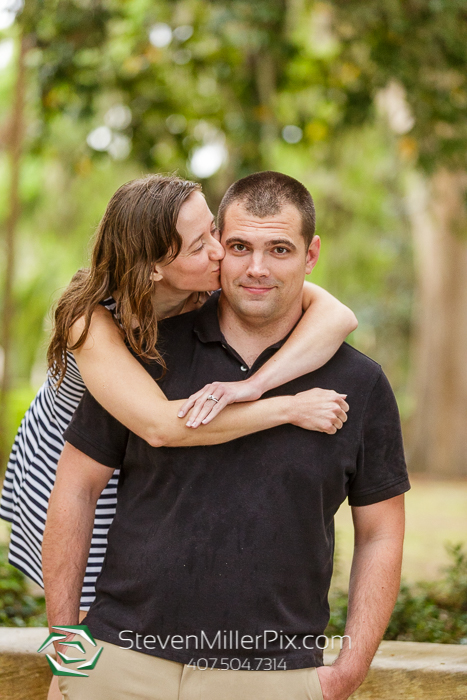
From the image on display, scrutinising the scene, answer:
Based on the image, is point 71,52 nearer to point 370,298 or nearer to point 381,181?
point 381,181

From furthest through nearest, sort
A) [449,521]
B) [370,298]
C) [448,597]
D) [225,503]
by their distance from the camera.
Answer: [370,298] < [449,521] < [448,597] < [225,503]

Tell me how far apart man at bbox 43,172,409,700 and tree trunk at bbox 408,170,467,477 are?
9564 millimetres

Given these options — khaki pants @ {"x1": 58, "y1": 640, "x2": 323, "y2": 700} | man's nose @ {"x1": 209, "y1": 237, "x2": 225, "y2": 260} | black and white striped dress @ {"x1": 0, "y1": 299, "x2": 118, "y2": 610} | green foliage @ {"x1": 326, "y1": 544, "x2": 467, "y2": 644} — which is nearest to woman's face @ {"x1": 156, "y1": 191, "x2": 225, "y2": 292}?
man's nose @ {"x1": 209, "y1": 237, "x2": 225, "y2": 260}

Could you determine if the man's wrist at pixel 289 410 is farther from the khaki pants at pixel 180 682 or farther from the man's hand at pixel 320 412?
the khaki pants at pixel 180 682

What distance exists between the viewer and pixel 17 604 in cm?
451

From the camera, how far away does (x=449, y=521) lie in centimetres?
774

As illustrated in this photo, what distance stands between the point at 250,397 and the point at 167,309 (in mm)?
517

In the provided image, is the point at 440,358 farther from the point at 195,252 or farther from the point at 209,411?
the point at 209,411

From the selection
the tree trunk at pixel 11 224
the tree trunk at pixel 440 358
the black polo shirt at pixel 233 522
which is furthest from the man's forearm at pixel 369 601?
the tree trunk at pixel 440 358

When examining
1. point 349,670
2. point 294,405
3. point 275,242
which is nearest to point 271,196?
point 275,242

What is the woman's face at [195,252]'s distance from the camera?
102 inches

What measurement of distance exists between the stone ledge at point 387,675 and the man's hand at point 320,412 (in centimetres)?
117

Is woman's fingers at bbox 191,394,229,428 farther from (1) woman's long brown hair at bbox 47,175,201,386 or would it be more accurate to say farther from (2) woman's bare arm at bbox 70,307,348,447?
(1) woman's long brown hair at bbox 47,175,201,386

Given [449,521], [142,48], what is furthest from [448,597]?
[142,48]
